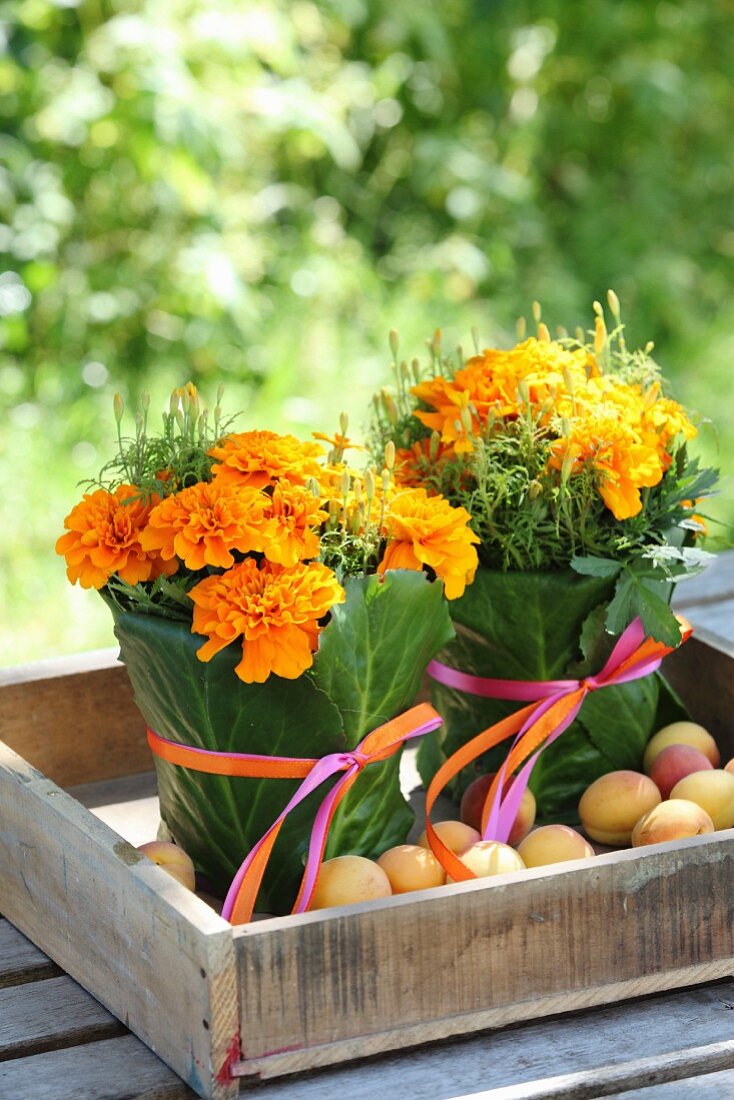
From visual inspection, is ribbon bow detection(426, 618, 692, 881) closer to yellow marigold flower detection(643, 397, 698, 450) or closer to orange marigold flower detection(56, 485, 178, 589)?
yellow marigold flower detection(643, 397, 698, 450)

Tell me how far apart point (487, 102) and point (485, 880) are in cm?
354

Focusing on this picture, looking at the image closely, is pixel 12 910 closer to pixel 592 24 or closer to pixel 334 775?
pixel 334 775

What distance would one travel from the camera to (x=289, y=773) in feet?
3.54

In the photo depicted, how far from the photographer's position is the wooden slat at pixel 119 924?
0.89 meters

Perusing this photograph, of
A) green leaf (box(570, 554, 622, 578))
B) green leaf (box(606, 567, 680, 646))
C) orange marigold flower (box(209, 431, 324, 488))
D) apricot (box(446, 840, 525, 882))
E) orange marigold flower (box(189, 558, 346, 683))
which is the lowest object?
apricot (box(446, 840, 525, 882))

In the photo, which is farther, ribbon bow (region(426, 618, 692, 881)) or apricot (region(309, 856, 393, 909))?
ribbon bow (region(426, 618, 692, 881))

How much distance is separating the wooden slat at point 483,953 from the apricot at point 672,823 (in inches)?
3.1

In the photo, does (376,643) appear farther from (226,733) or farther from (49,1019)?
(49,1019)

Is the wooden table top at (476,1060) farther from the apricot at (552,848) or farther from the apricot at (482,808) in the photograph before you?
the apricot at (482,808)

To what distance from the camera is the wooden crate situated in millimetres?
898

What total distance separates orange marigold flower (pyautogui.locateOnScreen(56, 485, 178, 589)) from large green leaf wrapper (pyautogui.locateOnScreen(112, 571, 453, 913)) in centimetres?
4

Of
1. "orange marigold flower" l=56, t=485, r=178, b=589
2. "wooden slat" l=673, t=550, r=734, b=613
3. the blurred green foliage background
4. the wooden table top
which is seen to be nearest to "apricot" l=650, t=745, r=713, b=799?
the wooden table top

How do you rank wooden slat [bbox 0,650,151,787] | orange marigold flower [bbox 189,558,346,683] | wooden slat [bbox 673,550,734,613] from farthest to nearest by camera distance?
wooden slat [bbox 673,550,734,613]
wooden slat [bbox 0,650,151,787]
orange marigold flower [bbox 189,558,346,683]

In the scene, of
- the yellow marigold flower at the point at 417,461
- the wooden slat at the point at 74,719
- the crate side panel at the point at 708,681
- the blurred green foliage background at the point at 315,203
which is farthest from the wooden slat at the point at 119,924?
the blurred green foliage background at the point at 315,203
